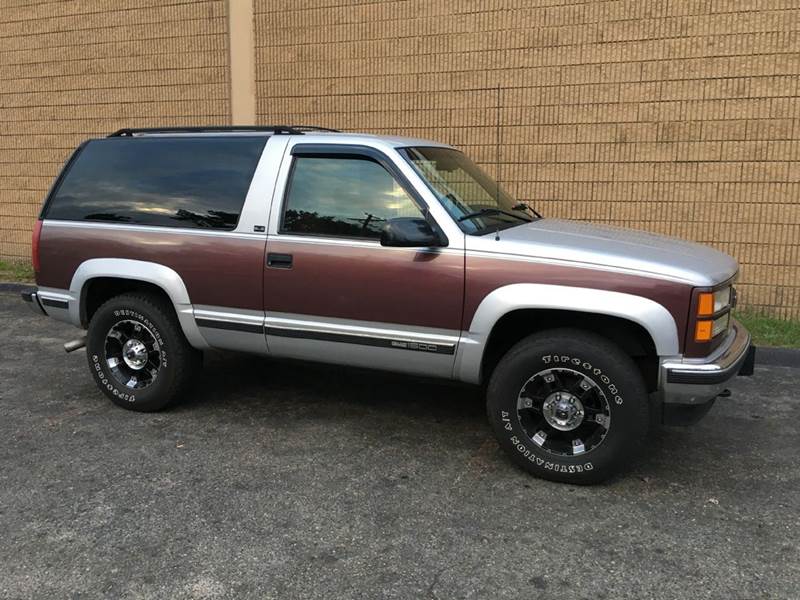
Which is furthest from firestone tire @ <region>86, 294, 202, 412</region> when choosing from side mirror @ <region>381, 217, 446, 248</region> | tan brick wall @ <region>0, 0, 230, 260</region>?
tan brick wall @ <region>0, 0, 230, 260</region>

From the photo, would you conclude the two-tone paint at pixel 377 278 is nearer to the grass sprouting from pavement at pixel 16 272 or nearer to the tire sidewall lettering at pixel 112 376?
the tire sidewall lettering at pixel 112 376

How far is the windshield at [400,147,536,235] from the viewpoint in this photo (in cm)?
408

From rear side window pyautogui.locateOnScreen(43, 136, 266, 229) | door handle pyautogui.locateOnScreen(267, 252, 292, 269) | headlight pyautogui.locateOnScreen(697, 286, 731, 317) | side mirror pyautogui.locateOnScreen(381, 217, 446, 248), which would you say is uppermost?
rear side window pyautogui.locateOnScreen(43, 136, 266, 229)

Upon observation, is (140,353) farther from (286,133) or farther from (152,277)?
(286,133)

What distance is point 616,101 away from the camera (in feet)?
24.4

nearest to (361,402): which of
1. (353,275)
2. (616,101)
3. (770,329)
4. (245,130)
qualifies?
(353,275)

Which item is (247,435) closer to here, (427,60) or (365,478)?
(365,478)

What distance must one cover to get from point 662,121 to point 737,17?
3.97 ft

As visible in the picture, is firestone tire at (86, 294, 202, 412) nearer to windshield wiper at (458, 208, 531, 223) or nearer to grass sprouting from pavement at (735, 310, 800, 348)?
windshield wiper at (458, 208, 531, 223)

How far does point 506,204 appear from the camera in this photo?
4828mm

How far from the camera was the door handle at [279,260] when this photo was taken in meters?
4.25

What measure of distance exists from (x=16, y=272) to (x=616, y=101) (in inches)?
354

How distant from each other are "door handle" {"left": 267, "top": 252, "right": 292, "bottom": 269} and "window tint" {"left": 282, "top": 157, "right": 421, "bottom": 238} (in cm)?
17

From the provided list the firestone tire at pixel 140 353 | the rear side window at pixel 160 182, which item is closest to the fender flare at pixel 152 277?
the firestone tire at pixel 140 353
